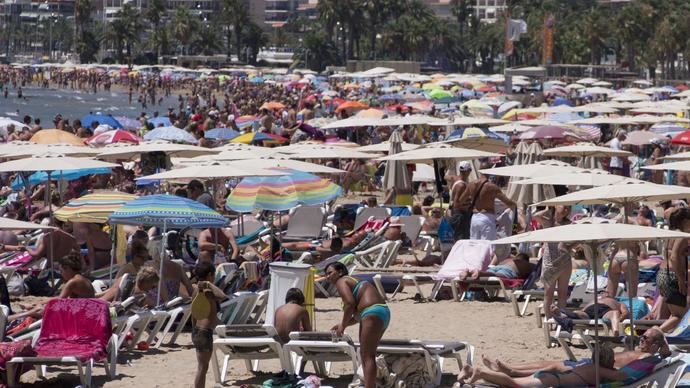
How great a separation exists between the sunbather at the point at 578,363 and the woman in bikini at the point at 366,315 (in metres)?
0.66

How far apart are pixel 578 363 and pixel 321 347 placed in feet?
5.26

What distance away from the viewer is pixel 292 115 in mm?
35625

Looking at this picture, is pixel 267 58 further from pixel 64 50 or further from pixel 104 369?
pixel 104 369

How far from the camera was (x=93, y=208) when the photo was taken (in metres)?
12.6

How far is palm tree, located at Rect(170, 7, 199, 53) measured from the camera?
419 feet

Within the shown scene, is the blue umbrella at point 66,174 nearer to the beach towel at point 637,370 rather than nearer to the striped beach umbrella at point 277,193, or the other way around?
the striped beach umbrella at point 277,193

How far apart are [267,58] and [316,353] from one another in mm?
128479

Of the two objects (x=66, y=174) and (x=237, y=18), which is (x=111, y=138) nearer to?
(x=66, y=174)

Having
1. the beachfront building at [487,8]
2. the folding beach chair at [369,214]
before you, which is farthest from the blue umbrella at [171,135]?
the beachfront building at [487,8]

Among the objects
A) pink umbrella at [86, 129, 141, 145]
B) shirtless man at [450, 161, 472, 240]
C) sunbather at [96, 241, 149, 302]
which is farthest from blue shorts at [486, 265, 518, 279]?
pink umbrella at [86, 129, 141, 145]

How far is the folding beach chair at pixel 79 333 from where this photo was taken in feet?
28.0

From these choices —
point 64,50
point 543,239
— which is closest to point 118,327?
point 543,239

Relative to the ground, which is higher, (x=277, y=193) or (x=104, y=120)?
(x=277, y=193)

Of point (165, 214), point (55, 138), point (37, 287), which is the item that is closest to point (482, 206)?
point (165, 214)
